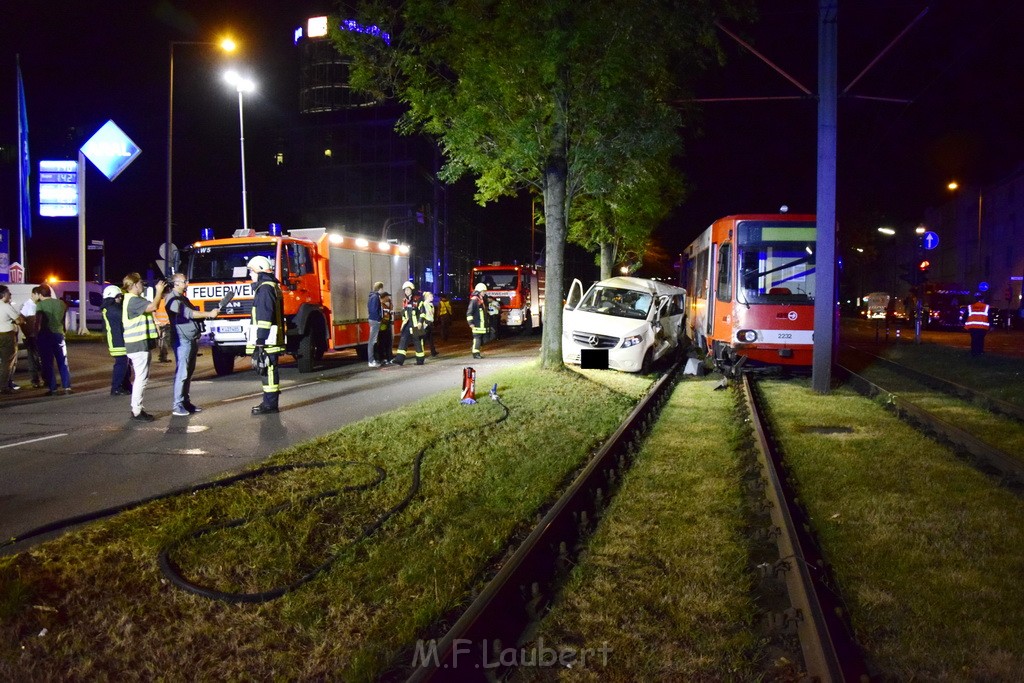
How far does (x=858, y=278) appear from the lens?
91.5 metres

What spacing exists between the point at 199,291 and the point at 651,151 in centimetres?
930

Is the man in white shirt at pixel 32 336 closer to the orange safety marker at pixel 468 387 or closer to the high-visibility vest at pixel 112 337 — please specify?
the high-visibility vest at pixel 112 337

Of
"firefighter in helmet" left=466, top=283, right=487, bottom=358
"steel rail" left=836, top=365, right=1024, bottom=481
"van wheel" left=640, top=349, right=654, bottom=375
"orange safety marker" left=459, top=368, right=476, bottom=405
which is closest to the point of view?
"steel rail" left=836, top=365, right=1024, bottom=481

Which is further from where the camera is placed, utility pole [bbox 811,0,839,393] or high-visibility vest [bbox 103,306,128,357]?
utility pole [bbox 811,0,839,393]

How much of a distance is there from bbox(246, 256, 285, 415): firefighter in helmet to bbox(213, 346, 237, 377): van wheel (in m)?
5.78

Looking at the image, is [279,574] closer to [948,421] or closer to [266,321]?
[266,321]

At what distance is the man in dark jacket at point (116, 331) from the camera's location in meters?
12.0

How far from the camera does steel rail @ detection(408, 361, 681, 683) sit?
10.7 feet

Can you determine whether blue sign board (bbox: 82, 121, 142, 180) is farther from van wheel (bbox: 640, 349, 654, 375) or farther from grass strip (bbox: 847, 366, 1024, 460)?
grass strip (bbox: 847, 366, 1024, 460)

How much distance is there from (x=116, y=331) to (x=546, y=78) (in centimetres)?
802

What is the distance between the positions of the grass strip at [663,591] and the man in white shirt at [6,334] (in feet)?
33.3

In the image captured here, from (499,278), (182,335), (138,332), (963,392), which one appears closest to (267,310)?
(182,335)

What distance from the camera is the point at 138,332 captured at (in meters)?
9.62

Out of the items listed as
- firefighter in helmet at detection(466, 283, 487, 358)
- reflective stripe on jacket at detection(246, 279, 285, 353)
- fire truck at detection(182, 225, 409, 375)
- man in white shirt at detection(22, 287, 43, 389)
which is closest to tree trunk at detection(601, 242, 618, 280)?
firefighter in helmet at detection(466, 283, 487, 358)
